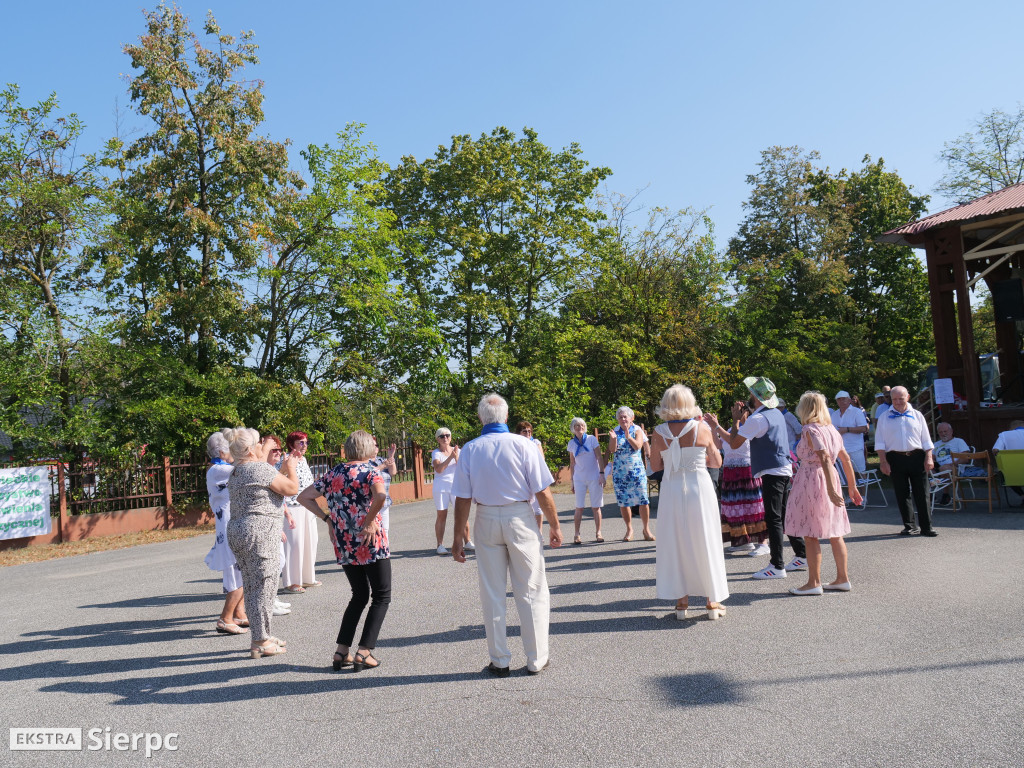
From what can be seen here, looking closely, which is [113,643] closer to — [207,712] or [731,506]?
[207,712]

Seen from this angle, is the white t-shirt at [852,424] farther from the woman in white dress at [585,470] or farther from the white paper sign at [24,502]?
the white paper sign at [24,502]

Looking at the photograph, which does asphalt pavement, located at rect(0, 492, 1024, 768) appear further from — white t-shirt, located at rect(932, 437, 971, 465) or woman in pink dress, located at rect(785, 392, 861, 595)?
white t-shirt, located at rect(932, 437, 971, 465)

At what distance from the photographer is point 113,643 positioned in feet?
23.4

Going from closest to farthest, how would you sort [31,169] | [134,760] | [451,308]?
[134,760] < [31,169] < [451,308]

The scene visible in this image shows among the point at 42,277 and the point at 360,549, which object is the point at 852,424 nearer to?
the point at 360,549

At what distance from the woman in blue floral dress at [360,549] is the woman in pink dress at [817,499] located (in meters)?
3.85

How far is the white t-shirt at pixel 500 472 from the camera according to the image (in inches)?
214

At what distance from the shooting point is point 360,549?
18.7 ft

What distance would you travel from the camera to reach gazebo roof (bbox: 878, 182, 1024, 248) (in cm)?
1753

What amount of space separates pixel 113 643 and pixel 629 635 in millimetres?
4604

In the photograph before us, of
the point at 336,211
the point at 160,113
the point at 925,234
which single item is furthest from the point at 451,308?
the point at 925,234

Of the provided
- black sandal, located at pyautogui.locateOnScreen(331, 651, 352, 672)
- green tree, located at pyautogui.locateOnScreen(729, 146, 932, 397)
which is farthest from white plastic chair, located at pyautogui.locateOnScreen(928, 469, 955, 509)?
green tree, located at pyautogui.locateOnScreen(729, 146, 932, 397)

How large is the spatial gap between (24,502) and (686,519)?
15.8 metres

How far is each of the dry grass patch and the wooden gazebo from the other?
706 inches
